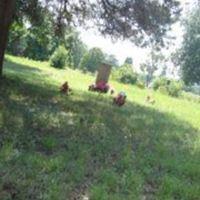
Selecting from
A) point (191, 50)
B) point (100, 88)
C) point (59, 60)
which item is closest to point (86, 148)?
point (100, 88)

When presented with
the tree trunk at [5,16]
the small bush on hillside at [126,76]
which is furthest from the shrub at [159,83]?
the tree trunk at [5,16]

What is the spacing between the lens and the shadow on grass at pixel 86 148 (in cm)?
765

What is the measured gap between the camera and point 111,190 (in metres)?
7.58

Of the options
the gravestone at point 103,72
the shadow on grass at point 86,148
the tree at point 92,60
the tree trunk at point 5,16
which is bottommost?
the tree at point 92,60

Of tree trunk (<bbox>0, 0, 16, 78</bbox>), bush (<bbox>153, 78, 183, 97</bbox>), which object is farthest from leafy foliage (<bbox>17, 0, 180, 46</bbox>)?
bush (<bbox>153, 78, 183, 97</bbox>)

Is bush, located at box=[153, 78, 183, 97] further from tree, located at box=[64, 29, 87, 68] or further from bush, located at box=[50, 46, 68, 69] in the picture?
bush, located at box=[50, 46, 68, 69]

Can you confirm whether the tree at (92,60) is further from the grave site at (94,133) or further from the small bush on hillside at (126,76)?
the grave site at (94,133)

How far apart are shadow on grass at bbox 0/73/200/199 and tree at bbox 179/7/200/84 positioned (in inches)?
1875

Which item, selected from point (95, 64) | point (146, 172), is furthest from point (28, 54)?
point (146, 172)

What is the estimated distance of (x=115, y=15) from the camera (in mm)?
17734

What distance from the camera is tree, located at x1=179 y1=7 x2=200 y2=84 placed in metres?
61.1

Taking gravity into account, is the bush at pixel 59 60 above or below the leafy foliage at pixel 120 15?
below

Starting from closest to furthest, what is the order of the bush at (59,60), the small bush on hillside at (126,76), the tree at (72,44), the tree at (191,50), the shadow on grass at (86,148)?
1. the shadow on grass at (86,148)
2. the tree at (72,44)
3. the small bush on hillside at (126,76)
4. the bush at (59,60)
5. the tree at (191,50)

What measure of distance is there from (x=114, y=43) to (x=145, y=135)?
25.6 feet
